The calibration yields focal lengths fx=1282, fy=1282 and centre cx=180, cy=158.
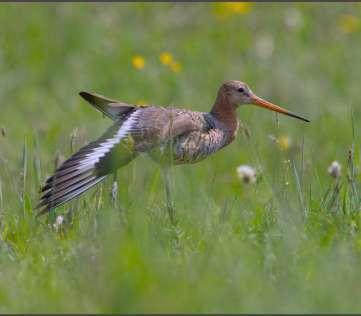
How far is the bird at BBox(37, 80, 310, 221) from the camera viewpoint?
22.7 ft

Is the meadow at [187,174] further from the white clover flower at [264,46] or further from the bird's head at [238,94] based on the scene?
the bird's head at [238,94]

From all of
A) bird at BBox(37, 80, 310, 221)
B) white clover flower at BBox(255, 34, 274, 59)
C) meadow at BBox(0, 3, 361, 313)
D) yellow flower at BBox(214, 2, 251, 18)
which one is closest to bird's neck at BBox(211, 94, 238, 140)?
bird at BBox(37, 80, 310, 221)

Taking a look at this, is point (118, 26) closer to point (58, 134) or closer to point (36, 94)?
point (36, 94)

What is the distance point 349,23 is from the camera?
13.9m

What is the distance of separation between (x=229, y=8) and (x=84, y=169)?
6.97 meters

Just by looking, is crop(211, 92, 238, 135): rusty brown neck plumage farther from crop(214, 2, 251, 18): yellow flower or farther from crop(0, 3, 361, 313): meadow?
crop(214, 2, 251, 18): yellow flower

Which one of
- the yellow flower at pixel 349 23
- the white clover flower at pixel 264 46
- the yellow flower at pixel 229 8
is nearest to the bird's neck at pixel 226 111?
the white clover flower at pixel 264 46

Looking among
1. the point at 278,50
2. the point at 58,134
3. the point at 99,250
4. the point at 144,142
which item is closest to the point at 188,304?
the point at 99,250

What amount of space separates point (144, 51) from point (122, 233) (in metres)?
7.53

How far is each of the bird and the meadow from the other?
157mm

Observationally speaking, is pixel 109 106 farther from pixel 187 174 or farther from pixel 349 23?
pixel 349 23

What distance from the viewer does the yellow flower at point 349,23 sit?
1380 centimetres

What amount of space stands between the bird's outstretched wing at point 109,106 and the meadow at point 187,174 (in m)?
0.33

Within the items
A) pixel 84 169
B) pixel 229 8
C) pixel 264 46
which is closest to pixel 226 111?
pixel 84 169
